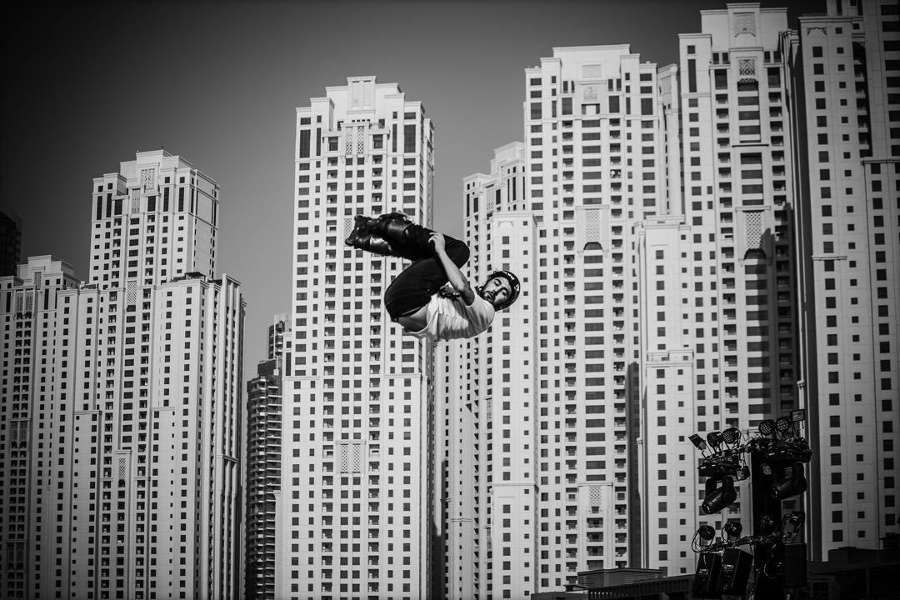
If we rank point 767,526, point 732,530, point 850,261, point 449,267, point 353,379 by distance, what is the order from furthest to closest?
point 353,379 → point 850,261 → point 732,530 → point 767,526 → point 449,267

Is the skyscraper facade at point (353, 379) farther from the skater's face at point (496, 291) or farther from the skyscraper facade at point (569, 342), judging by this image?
the skater's face at point (496, 291)

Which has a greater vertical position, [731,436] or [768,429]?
[768,429]

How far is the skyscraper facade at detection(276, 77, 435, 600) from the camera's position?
46344mm

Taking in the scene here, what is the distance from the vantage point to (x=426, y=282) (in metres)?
8.55

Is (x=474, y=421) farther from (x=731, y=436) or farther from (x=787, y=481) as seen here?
(x=787, y=481)

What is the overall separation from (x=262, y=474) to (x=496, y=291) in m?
55.0

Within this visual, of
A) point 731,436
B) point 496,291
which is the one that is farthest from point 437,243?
point 731,436

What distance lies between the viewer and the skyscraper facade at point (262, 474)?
2361 inches

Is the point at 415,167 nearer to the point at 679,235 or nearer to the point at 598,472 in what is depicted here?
the point at 679,235

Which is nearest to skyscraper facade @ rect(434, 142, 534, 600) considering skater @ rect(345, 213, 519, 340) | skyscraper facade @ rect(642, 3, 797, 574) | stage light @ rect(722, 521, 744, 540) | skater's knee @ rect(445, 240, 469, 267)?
skyscraper facade @ rect(642, 3, 797, 574)

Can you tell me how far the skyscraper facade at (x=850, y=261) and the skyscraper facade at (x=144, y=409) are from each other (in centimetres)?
2468

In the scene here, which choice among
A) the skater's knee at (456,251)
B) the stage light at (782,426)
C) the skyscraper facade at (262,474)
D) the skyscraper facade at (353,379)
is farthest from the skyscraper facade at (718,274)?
the skater's knee at (456,251)

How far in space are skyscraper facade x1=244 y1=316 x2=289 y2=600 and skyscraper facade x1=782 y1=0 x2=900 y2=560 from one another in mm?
29353

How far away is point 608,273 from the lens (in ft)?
166
